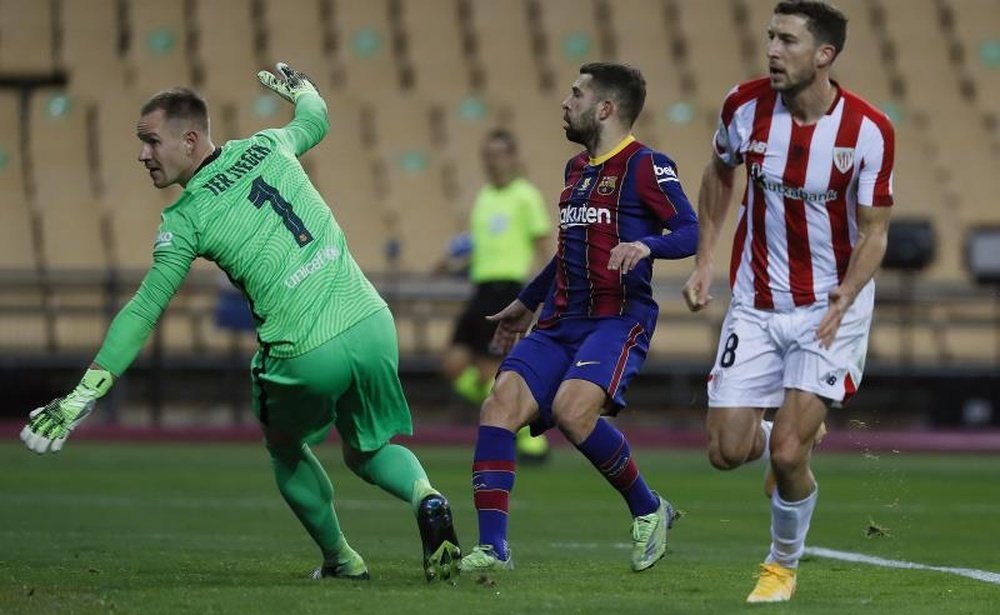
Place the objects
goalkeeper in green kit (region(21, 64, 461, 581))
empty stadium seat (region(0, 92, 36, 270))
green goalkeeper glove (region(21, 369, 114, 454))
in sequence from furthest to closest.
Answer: empty stadium seat (region(0, 92, 36, 270)) < goalkeeper in green kit (region(21, 64, 461, 581)) < green goalkeeper glove (region(21, 369, 114, 454))

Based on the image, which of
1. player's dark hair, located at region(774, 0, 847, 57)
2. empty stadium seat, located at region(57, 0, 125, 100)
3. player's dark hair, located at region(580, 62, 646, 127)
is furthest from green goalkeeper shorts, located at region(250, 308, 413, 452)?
empty stadium seat, located at region(57, 0, 125, 100)

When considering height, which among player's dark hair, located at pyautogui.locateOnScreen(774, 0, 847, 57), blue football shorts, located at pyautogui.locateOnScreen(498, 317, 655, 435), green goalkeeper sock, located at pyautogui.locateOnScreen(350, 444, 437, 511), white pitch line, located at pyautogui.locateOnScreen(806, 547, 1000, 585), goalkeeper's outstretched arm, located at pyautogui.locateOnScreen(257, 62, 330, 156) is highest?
player's dark hair, located at pyautogui.locateOnScreen(774, 0, 847, 57)

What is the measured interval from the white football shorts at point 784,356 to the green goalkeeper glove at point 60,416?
222 centimetres

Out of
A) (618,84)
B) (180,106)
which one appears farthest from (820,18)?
(180,106)

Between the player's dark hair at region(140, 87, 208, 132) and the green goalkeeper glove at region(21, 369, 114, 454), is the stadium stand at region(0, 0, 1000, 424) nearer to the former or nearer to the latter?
the player's dark hair at region(140, 87, 208, 132)

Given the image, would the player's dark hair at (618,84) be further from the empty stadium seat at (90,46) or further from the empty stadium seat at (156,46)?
the empty stadium seat at (90,46)

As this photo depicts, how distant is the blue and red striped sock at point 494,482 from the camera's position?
7555mm

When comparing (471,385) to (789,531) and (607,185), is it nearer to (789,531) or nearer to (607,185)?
(607,185)

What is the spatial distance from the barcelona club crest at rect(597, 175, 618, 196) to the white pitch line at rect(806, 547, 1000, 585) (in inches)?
81.3

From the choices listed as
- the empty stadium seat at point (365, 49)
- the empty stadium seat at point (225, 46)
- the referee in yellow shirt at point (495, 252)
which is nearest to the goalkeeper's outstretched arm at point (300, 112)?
the referee in yellow shirt at point (495, 252)

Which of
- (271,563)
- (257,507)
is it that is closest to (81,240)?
(257,507)

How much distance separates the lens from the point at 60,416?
639 centimetres

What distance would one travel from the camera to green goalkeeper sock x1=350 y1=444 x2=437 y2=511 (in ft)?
22.9

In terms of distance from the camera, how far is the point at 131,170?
1820 cm
